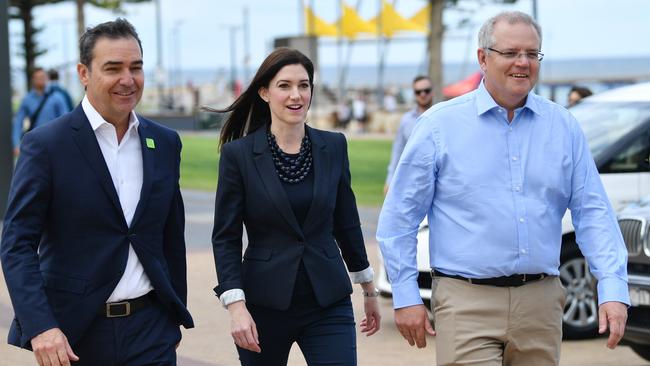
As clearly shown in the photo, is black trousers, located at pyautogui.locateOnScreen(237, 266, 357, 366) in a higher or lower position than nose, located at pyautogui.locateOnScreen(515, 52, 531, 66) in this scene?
lower

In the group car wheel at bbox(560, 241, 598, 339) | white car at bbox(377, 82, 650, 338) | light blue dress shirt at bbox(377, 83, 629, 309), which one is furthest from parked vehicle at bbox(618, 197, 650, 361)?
light blue dress shirt at bbox(377, 83, 629, 309)

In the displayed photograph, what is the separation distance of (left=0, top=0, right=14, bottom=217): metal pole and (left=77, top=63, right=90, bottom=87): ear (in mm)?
12362

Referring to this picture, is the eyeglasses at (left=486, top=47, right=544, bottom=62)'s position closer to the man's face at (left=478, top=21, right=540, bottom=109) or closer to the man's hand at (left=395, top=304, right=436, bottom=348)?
the man's face at (left=478, top=21, right=540, bottom=109)

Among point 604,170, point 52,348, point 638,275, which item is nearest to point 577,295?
point 604,170

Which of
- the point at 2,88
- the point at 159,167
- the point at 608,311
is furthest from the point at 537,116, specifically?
the point at 2,88

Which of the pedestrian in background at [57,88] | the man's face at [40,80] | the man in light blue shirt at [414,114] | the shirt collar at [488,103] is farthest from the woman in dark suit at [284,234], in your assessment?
the man's face at [40,80]

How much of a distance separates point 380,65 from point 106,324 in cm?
5065

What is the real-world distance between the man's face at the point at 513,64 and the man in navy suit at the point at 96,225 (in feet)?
4.30

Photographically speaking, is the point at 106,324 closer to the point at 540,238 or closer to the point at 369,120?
the point at 540,238

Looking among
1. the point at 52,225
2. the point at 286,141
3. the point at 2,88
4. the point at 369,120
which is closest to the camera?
the point at 52,225

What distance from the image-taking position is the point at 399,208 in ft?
15.6

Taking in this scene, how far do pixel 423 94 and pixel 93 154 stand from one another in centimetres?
811

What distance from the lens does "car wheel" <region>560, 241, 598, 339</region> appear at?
361 inches

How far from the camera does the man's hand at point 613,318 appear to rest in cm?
464
